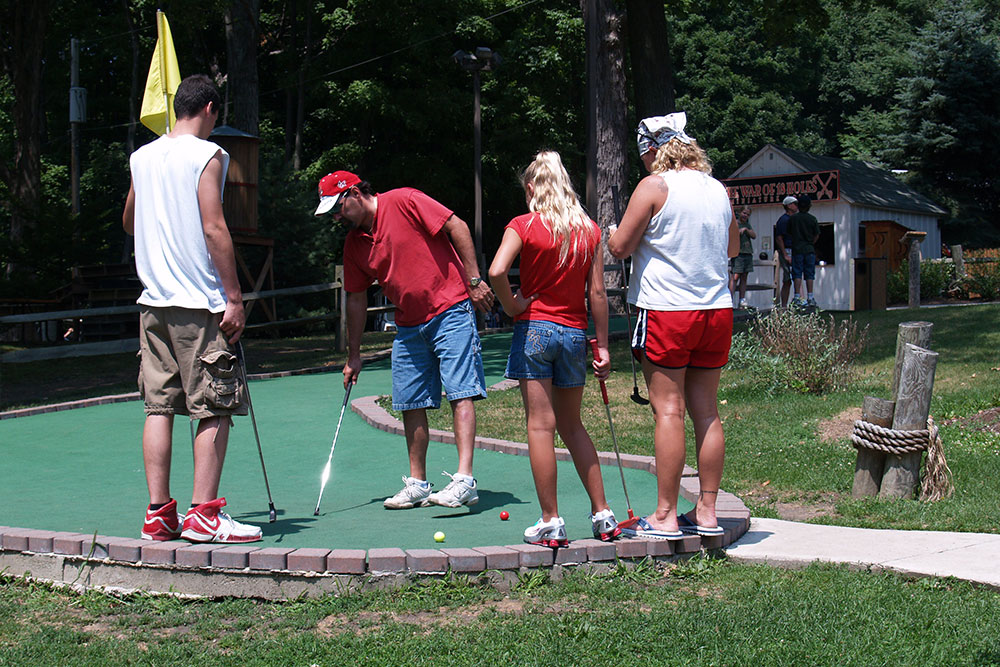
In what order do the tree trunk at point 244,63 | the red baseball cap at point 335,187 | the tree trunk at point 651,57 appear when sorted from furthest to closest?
the tree trunk at point 244,63
the tree trunk at point 651,57
the red baseball cap at point 335,187

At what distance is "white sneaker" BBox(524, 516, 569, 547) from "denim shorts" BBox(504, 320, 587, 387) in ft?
1.91

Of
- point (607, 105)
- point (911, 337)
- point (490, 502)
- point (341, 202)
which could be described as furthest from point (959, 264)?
point (341, 202)

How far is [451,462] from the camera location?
6.89 metres

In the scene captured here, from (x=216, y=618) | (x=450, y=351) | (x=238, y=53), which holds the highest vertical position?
(x=238, y=53)

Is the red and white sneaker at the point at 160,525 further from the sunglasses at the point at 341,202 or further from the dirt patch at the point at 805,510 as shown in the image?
the dirt patch at the point at 805,510

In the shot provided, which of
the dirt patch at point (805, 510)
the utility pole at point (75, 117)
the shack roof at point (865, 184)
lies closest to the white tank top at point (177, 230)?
the dirt patch at point (805, 510)

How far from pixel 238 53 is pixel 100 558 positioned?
19.2 metres

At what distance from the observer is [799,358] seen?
9445 mm

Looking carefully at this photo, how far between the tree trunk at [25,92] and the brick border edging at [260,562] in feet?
49.9

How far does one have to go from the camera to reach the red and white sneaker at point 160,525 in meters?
4.58

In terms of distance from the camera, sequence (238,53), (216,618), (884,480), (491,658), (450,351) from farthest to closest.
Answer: (238,53)
(884,480)
(450,351)
(216,618)
(491,658)

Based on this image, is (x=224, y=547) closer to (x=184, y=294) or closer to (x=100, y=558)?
(x=100, y=558)

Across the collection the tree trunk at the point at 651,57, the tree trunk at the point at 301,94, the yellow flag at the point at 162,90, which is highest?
the tree trunk at the point at 301,94

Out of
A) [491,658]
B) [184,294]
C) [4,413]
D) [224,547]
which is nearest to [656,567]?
[491,658]
